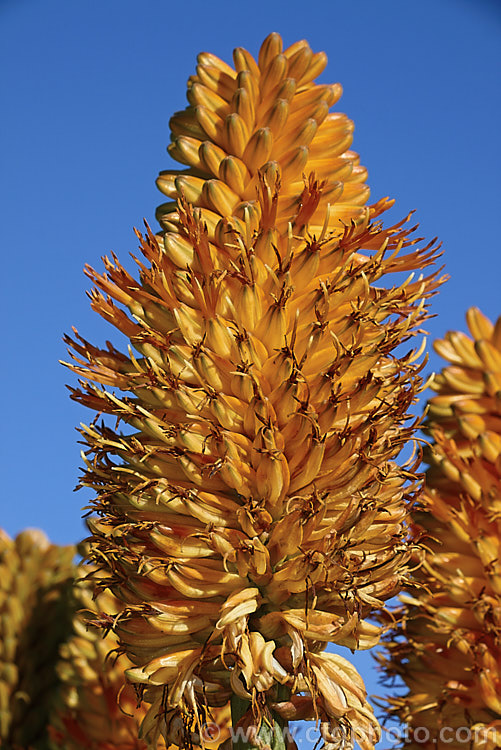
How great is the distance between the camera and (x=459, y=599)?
4.34 metres

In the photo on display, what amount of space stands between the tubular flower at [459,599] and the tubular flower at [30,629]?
2.87m

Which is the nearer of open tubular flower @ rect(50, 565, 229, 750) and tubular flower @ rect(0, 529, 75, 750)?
open tubular flower @ rect(50, 565, 229, 750)

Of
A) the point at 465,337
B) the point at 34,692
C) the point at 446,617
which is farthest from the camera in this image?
the point at 34,692

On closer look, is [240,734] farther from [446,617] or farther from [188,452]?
[446,617]

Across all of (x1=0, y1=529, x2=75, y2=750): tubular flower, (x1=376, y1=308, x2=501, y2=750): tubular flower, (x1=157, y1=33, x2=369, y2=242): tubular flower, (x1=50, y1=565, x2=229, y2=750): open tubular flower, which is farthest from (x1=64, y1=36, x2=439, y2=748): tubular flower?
(x1=0, y1=529, x2=75, y2=750): tubular flower

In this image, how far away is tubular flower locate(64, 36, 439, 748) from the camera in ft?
8.38

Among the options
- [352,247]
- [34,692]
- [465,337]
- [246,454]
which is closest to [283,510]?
[246,454]

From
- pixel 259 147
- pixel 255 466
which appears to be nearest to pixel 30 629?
pixel 255 466

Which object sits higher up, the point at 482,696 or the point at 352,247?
the point at 352,247

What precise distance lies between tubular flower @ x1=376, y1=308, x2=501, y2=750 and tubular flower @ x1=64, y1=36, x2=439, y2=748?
165 cm

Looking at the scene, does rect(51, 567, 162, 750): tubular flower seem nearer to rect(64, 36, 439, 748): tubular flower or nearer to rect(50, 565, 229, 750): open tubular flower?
rect(50, 565, 229, 750): open tubular flower

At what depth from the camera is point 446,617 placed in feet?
14.3

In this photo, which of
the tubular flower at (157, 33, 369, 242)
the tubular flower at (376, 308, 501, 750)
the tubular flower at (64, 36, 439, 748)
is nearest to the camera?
the tubular flower at (64, 36, 439, 748)

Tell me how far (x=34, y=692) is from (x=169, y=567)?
4544mm
